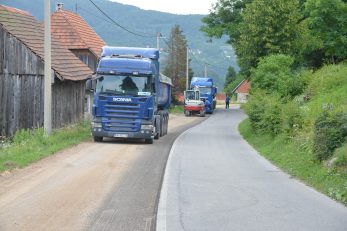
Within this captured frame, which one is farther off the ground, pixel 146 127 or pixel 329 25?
pixel 329 25

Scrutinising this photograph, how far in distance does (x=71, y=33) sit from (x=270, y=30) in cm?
1859

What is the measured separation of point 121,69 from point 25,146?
582 cm

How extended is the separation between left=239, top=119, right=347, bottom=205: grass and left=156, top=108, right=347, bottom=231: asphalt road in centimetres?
31

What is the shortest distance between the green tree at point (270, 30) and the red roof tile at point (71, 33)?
51.0 ft

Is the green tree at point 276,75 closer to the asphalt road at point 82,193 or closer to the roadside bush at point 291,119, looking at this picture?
Result: the roadside bush at point 291,119

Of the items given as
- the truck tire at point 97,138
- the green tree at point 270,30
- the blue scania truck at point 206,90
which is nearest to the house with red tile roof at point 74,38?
the green tree at point 270,30

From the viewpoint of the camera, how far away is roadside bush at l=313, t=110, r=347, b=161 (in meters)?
14.3

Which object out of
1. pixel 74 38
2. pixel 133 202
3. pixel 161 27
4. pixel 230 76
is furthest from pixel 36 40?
pixel 161 27

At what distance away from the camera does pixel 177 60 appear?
264 ft

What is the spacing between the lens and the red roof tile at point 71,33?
43.0 meters

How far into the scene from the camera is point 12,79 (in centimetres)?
2430

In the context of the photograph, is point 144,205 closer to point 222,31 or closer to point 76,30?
point 76,30

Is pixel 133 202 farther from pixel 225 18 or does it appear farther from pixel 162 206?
pixel 225 18

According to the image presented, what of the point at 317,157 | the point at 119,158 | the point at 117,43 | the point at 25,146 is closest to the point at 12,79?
the point at 25,146
